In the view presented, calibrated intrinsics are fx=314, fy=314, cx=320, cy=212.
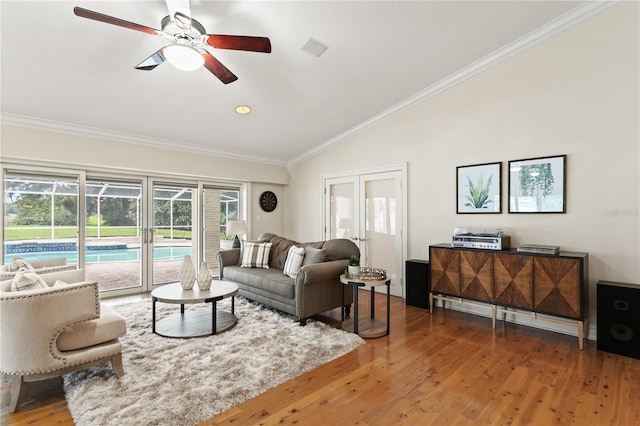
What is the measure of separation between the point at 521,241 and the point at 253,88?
3699 millimetres

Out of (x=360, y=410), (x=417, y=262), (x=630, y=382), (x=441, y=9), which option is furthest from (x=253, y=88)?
(x=630, y=382)

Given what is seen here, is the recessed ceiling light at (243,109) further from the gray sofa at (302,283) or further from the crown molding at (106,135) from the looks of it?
the gray sofa at (302,283)

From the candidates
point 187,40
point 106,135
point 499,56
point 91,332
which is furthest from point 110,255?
point 499,56

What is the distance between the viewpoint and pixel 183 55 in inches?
89.7

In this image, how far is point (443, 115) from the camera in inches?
172

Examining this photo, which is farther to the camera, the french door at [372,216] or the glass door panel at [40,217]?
the french door at [372,216]

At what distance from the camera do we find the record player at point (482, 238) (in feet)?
11.7

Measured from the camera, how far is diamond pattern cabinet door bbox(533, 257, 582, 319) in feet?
9.84

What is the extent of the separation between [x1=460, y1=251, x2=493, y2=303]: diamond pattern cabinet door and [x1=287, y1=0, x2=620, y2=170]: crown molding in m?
2.29

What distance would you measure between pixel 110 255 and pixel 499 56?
20.1 ft

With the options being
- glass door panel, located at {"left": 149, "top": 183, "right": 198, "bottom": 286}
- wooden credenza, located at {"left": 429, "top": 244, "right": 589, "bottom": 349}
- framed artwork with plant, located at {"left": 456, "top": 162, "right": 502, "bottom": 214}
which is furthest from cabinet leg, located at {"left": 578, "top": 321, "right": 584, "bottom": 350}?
glass door panel, located at {"left": 149, "top": 183, "right": 198, "bottom": 286}

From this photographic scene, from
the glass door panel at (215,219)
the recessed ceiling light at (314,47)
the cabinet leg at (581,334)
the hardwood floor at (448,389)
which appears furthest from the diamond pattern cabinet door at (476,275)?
the glass door panel at (215,219)

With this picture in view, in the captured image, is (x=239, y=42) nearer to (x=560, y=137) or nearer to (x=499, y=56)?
(x=499, y=56)

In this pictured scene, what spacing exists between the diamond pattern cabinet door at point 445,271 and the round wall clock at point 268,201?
371 cm
